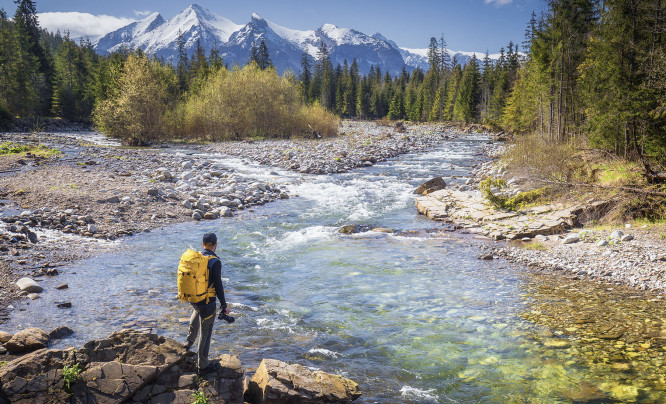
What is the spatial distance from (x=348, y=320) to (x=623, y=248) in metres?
7.76

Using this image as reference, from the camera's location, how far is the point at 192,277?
5039 mm

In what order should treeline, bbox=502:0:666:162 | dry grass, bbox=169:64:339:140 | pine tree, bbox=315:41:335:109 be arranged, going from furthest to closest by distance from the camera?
1. pine tree, bbox=315:41:335:109
2. dry grass, bbox=169:64:339:140
3. treeline, bbox=502:0:666:162

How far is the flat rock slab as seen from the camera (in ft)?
42.5

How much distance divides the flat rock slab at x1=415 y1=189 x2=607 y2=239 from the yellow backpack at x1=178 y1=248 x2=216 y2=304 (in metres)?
10.6

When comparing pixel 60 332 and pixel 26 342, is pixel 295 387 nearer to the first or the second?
pixel 26 342

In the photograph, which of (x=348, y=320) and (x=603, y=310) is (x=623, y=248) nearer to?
(x=603, y=310)

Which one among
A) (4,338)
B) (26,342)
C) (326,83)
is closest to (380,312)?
(26,342)

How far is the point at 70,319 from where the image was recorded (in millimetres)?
7125

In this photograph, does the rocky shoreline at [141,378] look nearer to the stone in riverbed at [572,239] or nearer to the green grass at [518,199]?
the stone in riverbed at [572,239]

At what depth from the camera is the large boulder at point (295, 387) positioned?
4797 mm

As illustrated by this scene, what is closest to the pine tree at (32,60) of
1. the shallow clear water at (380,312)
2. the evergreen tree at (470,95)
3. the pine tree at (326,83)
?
the pine tree at (326,83)

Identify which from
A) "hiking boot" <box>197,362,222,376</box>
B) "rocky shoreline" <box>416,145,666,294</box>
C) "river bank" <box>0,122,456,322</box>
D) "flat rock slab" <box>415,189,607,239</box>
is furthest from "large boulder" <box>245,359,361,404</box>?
"flat rock slab" <box>415,189,607,239</box>

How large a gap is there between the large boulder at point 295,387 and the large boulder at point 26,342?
3062mm

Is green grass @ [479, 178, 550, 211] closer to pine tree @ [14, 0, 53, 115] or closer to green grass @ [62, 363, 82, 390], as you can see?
green grass @ [62, 363, 82, 390]
